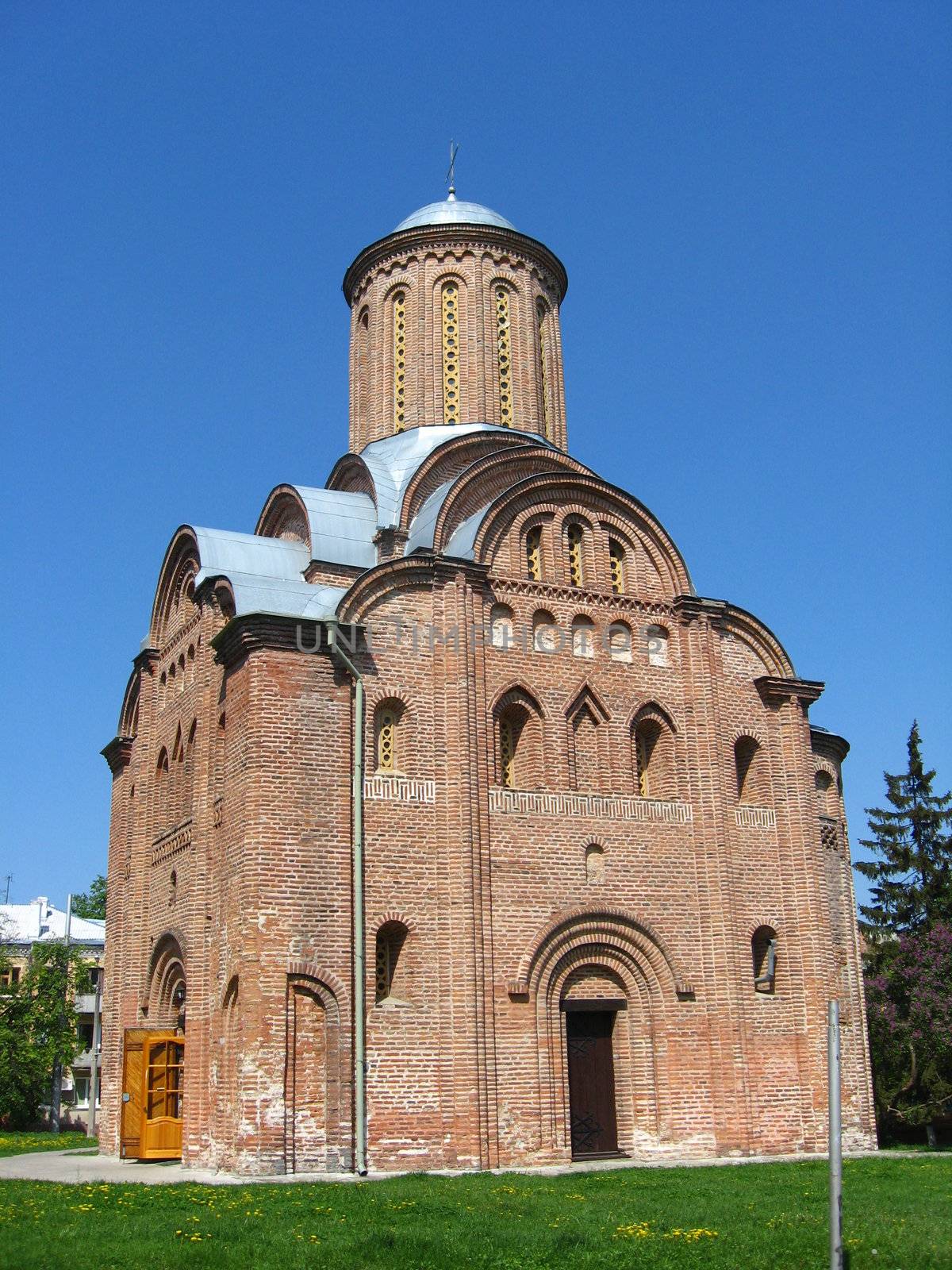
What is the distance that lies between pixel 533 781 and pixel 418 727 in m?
1.73

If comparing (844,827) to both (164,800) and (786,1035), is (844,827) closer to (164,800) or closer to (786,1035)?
(786,1035)

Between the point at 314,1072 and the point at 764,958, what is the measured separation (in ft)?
20.9

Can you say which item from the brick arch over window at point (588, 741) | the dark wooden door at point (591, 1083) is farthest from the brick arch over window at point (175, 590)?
the dark wooden door at point (591, 1083)

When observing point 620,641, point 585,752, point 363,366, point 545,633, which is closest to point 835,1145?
point 585,752

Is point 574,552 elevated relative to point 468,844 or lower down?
elevated

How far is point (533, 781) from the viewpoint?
649 inches

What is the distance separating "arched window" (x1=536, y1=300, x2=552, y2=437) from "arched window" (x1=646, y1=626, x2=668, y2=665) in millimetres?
4443

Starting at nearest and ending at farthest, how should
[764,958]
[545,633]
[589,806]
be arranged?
[589,806] < [545,633] < [764,958]

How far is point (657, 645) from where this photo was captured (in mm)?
17906

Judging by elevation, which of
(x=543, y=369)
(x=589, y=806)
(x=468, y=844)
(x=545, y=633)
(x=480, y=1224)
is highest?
(x=543, y=369)

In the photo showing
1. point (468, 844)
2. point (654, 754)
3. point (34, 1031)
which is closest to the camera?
point (468, 844)

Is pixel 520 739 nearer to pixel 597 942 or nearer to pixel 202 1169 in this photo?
pixel 597 942

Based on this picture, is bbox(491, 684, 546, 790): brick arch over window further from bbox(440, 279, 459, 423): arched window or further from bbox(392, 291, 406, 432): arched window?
bbox(392, 291, 406, 432): arched window

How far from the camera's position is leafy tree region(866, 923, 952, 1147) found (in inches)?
851
